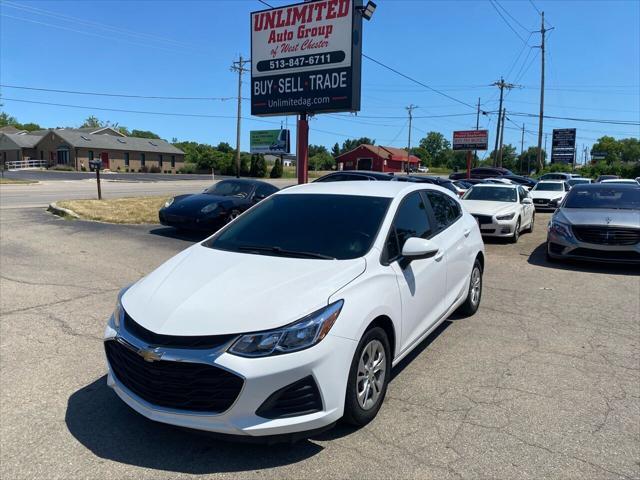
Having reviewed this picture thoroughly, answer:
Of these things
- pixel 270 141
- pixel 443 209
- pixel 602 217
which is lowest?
pixel 602 217

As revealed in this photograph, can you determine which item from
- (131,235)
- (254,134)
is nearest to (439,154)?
(254,134)

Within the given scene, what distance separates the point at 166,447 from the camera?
310 centimetres

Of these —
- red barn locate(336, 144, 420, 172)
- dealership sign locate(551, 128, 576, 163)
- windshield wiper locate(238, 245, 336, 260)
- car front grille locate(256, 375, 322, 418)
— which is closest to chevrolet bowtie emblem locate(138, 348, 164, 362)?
car front grille locate(256, 375, 322, 418)

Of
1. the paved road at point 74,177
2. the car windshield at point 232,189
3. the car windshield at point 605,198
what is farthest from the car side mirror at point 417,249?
the paved road at point 74,177

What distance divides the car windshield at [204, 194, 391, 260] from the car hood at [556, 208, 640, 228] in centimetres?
623

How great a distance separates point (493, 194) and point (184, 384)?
498 inches

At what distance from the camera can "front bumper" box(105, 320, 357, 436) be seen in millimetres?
2729

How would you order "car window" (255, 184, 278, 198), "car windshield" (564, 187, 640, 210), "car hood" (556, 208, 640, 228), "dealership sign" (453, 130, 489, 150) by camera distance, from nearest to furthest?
"car hood" (556, 208, 640, 228) → "car windshield" (564, 187, 640, 210) → "car window" (255, 184, 278, 198) → "dealership sign" (453, 130, 489, 150)

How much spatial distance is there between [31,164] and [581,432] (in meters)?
85.8

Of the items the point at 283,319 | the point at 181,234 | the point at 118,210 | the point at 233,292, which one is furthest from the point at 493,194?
the point at 283,319

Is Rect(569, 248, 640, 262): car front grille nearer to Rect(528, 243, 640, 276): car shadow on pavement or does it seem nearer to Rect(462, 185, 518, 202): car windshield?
Rect(528, 243, 640, 276): car shadow on pavement

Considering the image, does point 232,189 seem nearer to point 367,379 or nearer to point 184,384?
point 367,379

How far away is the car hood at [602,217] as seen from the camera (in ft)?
28.4

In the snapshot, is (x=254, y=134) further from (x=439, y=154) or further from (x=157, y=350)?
(x=439, y=154)
